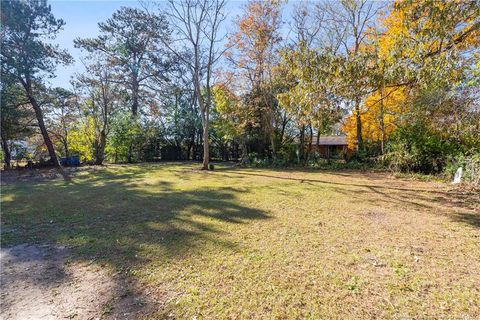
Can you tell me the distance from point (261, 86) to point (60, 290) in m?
12.8

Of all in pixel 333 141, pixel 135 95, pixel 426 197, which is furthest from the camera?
pixel 333 141

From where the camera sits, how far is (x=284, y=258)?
8.64ft

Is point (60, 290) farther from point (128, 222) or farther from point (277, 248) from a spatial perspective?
point (277, 248)

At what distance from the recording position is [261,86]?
13.4m

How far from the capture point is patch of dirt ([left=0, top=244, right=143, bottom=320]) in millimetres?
1848

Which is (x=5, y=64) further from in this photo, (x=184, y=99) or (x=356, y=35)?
(x=356, y=35)

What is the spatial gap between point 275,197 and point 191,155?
568 inches

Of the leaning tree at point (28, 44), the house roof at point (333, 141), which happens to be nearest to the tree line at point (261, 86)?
the leaning tree at point (28, 44)

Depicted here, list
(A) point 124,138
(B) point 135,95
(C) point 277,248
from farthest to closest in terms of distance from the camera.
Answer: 1. (B) point 135,95
2. (A) point 124,138
3. (C) point 277,248

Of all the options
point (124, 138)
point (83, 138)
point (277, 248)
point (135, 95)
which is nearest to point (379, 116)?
point (277, 248)

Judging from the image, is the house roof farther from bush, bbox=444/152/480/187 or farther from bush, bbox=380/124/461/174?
bush, bbox=444/152/480/187

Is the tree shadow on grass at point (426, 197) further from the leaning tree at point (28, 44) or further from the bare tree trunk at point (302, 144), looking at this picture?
the leaning tree at point (28, 44)

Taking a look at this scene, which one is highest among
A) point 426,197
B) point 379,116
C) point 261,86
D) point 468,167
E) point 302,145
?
point 261,86

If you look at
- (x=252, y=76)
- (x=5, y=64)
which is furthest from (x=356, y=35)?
(x=5, y=64)
